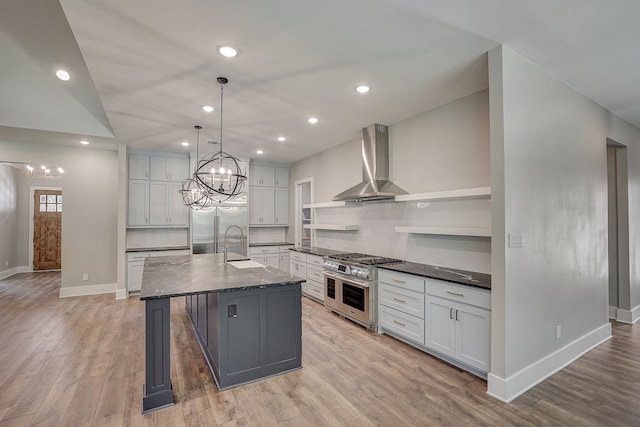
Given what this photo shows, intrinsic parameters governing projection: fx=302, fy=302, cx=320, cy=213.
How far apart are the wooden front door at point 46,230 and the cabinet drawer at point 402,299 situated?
29.3 feet

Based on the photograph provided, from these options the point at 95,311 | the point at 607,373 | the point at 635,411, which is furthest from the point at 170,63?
the point at 607,373

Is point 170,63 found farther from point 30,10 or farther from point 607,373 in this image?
point 607,373

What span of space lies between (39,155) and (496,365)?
295 inches

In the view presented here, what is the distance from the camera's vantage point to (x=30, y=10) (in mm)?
3244

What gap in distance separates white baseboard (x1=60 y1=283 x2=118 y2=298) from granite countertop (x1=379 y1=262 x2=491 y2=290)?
540 centimetres

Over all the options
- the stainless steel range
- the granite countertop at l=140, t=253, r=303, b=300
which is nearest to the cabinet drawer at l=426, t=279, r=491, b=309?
the stainless steel range

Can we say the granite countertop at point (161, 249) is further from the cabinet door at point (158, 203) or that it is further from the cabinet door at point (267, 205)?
the cabinet door at point (267, 205)

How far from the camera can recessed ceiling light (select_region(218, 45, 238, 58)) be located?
238cm

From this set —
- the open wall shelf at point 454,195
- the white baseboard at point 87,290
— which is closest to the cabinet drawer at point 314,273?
the open wall shelf at point 454,195

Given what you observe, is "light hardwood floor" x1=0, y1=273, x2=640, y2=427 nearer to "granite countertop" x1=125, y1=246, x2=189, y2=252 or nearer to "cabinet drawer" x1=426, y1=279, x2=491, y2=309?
"cabinet drawer" x1=426, y1=279, x2=491, y2=309

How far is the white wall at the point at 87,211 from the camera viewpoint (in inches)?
221

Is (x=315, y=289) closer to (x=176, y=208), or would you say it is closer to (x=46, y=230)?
(x=176, y=208)

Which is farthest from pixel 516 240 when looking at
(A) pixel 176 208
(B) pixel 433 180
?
(A) pixel 176 208

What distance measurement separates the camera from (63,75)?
4270 mm
